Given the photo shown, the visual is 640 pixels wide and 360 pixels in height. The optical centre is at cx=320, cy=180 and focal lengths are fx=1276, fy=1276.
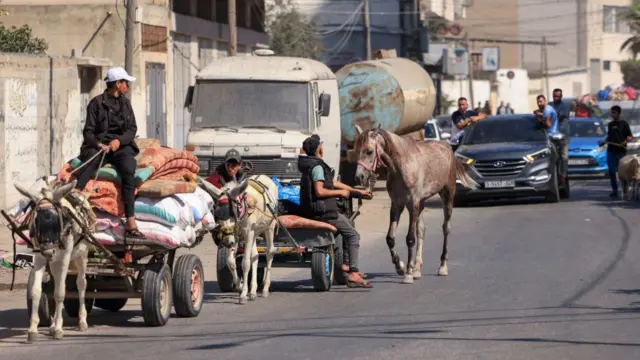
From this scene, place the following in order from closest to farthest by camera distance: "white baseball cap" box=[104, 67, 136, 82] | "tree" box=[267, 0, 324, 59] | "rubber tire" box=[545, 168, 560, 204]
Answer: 1. "white baseball cap" box=[104, 67, 136, 82]
2. "rubber tire" box=[545, 168, 560, 204]
3. "tree" box=[267, 0, 324, 59]

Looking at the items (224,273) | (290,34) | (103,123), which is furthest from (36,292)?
(290,34)

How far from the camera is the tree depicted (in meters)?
57.5

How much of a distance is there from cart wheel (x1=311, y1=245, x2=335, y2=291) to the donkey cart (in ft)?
5.87

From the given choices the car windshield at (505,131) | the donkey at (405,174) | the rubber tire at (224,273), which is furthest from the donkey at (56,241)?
the car windshield at (505,131)

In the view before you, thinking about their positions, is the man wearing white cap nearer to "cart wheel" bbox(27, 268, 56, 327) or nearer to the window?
"cart wheel" bbox(27, 268, 56, 327)

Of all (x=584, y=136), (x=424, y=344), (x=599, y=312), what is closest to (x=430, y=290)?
(x=599, y=312)

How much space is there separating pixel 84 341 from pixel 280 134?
10412mm

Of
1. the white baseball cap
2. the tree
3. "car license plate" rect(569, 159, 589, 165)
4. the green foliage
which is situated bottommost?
"car license plate" rect(569, 159, 589, 165)

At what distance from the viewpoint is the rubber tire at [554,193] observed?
87.1 feet

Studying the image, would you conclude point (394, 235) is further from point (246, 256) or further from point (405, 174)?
point (246, 256)

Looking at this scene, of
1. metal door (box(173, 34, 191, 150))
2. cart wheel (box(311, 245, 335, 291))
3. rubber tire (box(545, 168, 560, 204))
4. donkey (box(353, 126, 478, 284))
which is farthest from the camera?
metal door (box(173, 34, 191, 150))

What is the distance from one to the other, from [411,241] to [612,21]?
306 ft

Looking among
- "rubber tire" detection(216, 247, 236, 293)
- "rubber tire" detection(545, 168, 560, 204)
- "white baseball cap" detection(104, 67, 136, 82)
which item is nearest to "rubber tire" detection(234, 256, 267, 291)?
"rubber tire" detection(216, 247, 236, 293)

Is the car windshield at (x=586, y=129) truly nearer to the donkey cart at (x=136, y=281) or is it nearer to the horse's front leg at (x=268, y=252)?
the horse's front leg at (x=268, y=252)
